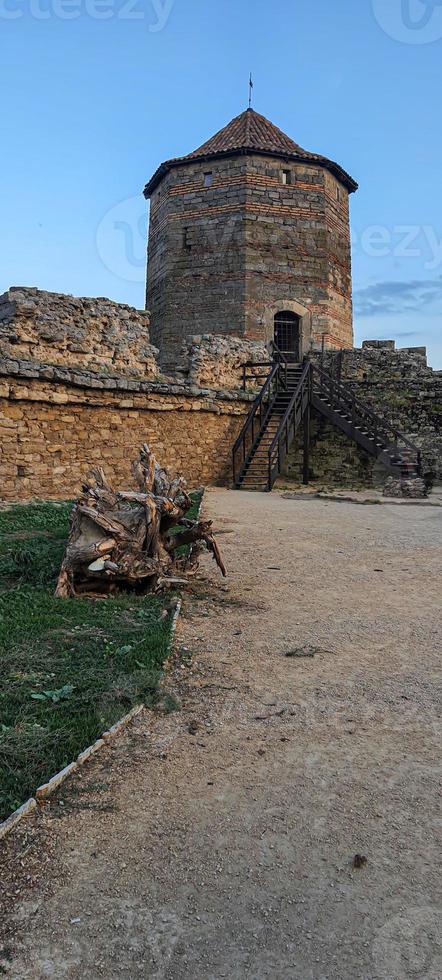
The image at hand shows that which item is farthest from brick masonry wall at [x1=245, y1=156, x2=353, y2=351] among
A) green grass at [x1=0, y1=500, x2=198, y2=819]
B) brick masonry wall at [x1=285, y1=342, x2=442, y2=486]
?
green grass at [x1=0, y1=500, x2=198, y2=819]

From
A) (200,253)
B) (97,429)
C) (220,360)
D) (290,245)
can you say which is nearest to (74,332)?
(97,429)

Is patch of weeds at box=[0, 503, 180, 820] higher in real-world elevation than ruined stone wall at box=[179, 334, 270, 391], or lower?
lower

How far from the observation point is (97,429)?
37.6 feet

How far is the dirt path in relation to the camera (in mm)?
1505

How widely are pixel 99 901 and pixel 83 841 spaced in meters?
0.25

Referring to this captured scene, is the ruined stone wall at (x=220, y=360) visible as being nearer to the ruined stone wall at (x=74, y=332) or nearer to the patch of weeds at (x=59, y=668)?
the ruined stone wall at (x=74, y=332)

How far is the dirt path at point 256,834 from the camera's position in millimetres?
1505

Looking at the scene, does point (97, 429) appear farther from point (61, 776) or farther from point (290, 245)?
point (290, 245)

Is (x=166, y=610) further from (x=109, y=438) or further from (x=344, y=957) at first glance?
(x=109, y=438)

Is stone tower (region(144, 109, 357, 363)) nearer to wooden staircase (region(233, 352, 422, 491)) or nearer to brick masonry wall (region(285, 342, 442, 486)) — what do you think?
brick masonry wall (region(285, 342, 442, 486))

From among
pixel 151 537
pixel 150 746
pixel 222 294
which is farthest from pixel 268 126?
pixel 150 746

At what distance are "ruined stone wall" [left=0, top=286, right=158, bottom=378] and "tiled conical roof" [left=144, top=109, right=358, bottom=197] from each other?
10478 mm

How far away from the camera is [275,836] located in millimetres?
1937

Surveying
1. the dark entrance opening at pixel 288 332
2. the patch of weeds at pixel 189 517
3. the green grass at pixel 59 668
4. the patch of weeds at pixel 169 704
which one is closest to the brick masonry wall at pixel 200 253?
the dark entrance opening at pixel 288 332
